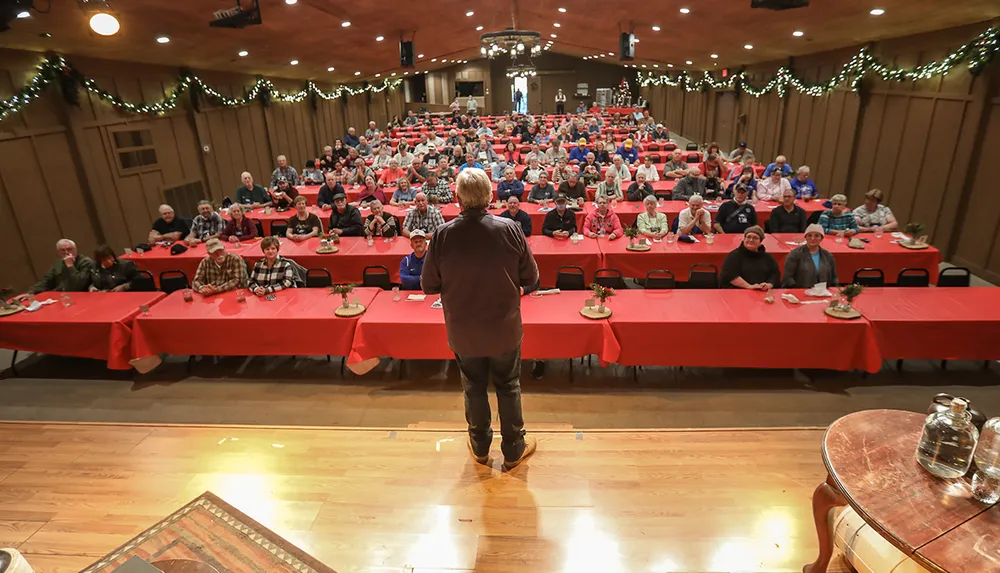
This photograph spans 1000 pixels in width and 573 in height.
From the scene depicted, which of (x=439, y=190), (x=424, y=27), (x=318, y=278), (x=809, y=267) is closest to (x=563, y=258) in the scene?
(x=809, y=267)

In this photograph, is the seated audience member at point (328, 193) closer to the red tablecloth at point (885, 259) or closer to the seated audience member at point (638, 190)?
the seated audience member at point (638, 190)

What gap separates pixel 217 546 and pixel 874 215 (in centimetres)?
844

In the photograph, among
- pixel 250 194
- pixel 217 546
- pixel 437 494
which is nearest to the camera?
pixel 217 546

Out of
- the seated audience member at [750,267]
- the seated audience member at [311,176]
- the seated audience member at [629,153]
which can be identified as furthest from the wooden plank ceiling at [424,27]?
the seated audience member at [750,267]

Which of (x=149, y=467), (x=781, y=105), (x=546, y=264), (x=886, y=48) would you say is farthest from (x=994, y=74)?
(x=149, y=467)

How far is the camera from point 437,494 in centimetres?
327

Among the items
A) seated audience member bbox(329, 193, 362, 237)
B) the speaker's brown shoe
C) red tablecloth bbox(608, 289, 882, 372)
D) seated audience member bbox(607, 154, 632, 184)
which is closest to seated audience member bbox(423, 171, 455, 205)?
seated audience member bbox(329, 193, 362, 237)

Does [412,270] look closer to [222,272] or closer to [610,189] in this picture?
[222,272]

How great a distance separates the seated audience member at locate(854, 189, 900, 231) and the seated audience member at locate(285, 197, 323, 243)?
7.71 m

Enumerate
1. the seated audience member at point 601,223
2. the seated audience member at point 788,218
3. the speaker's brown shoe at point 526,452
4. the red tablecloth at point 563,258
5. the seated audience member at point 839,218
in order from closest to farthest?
the speaker's brown shoe at point 526,452
the red tablecloth at point 563,258
the seated audience member at point 839,218
the seated audience member at point 601,223
the seated audience member at point 788,218

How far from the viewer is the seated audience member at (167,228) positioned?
7.53 m

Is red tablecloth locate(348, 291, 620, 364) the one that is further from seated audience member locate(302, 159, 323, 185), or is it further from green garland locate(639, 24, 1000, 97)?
seated audience member locate(302, 159, 323, 185)

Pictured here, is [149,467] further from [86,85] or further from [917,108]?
[917,108]

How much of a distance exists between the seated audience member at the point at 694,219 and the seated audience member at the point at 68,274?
7348 mm
